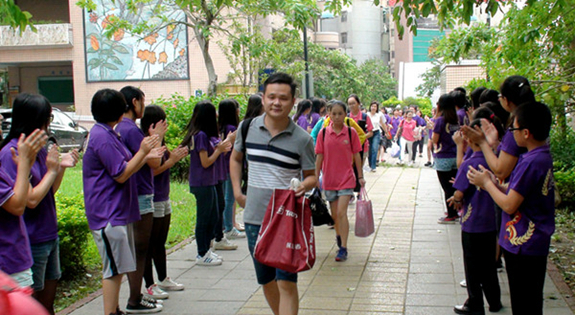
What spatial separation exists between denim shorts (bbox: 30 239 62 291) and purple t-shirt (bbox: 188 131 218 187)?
2.68 metres

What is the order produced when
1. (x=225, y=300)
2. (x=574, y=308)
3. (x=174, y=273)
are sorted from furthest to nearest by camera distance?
(x=174, y=273)
(x=225, y=300)
(x=574, y=308)

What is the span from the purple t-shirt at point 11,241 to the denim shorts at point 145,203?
1.73m

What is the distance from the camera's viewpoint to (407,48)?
263ft

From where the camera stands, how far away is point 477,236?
16.2 feet

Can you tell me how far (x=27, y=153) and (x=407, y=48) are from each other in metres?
80.0

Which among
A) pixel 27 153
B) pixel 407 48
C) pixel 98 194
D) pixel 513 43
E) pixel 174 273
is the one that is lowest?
pixel 174 273

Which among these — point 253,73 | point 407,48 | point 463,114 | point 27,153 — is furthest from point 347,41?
point 27,153

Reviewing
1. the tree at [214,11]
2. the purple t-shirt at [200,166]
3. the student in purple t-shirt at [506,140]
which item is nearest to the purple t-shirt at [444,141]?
the tree at [214,11]

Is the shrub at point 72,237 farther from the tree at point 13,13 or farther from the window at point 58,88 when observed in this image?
the window at point 58,88

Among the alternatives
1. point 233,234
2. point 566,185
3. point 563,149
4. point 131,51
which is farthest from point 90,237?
point 131,51

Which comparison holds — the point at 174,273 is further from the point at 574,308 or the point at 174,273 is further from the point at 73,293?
the point at 574,308

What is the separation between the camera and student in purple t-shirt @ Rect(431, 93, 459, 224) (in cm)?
855

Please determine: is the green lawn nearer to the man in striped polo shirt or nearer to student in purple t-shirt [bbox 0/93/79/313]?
student in purple t-shirt [bbox 0/93/79/313]

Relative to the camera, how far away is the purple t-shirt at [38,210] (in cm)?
377
